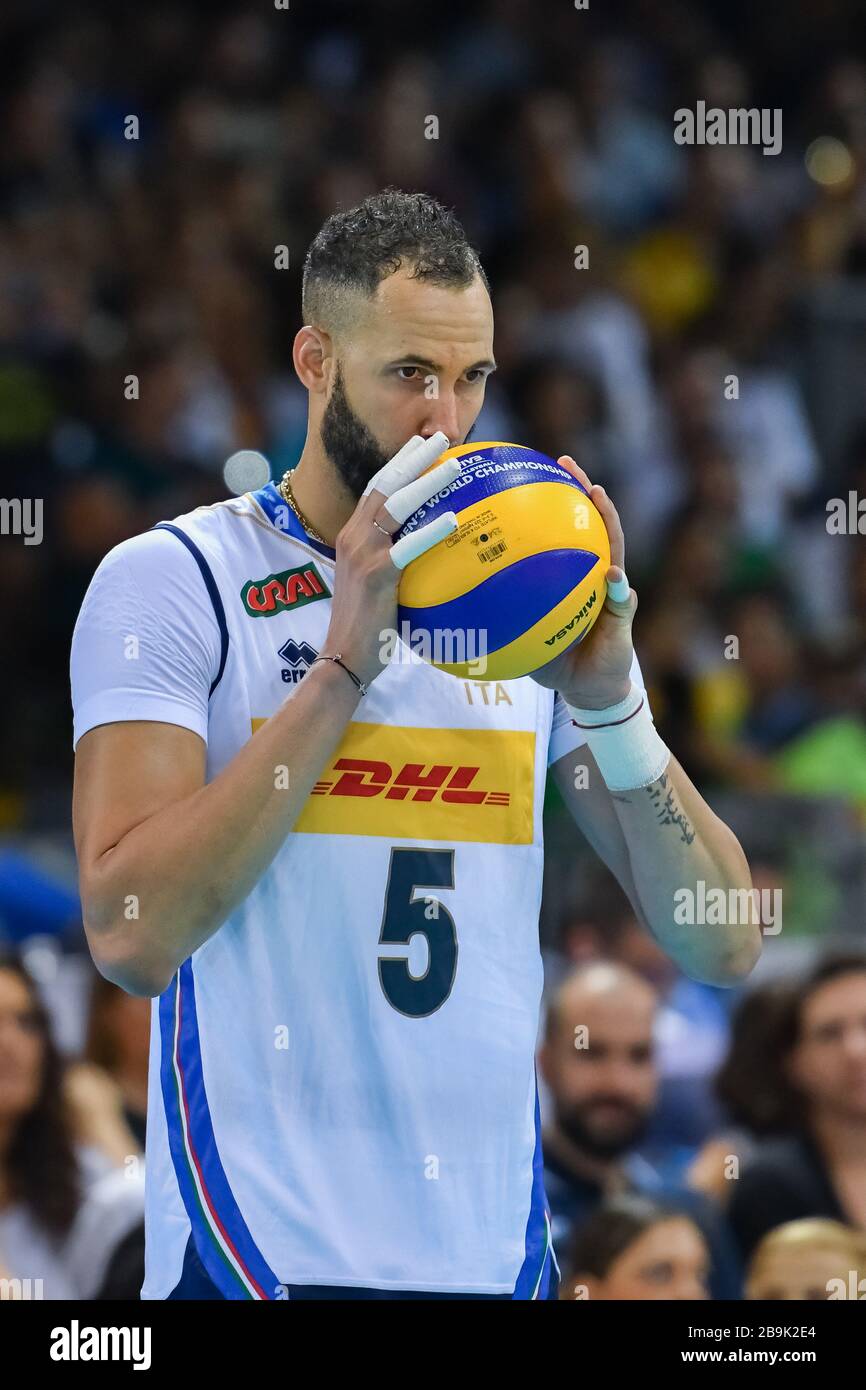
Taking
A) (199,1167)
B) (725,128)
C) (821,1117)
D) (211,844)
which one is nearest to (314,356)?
(211,844)

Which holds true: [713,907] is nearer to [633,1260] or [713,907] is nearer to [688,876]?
[688,876]

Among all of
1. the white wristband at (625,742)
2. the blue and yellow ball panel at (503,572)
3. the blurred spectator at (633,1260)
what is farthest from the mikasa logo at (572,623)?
the blurred spectator at (633,1260)

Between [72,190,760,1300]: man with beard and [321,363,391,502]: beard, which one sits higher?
[321,363,391,502]: beard

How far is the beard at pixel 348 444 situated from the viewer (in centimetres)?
318

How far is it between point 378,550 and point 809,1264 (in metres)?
2.59

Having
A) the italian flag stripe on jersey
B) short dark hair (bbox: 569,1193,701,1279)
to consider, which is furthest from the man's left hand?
short dark hair (bbox: 569,1193,701,1279)

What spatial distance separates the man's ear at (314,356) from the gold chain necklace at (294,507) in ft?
0.54

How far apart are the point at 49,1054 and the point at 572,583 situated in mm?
2586

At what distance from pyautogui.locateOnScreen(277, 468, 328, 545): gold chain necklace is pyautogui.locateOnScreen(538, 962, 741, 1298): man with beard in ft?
8.04

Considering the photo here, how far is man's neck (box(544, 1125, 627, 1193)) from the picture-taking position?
5.17 meters

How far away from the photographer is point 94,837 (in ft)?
9.56

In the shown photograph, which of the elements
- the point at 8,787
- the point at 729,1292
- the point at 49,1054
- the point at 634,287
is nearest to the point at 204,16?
the point at 634,287

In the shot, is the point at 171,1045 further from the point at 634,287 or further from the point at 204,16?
the point at 204,16
